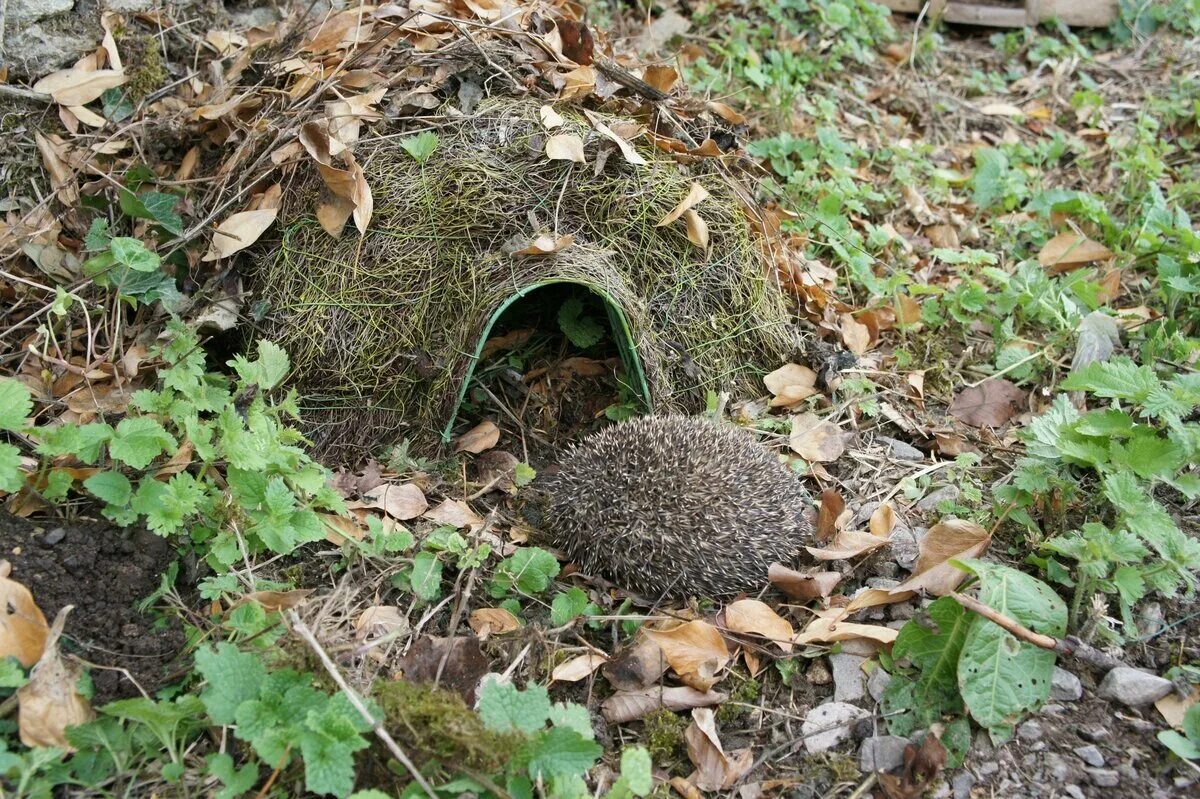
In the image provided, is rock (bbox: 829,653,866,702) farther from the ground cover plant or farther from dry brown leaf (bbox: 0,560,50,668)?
dry brown leaf (bbox: 0,560,50,668)

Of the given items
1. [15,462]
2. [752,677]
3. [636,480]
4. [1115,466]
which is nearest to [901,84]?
[1115,466]

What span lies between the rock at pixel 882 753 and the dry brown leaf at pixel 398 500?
1.77 metres

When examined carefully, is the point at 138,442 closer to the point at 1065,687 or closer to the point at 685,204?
the point at 685,204

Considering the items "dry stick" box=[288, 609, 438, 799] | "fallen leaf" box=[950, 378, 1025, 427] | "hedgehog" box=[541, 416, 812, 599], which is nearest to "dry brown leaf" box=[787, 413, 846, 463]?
"hedgehog" box=[541, 416, 812, 599]

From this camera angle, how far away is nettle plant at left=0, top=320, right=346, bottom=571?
293 cm

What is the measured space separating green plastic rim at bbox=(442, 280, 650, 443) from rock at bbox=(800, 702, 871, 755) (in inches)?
58.7

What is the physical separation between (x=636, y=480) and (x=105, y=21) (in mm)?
3114

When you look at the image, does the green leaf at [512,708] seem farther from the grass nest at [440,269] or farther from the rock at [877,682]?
the grass nest at [440,269]

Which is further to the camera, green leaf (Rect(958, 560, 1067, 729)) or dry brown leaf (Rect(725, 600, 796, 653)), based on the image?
dry brown leaf (Rect(725, 600, 796, 653))

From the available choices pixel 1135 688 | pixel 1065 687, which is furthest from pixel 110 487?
pixel 1135 688

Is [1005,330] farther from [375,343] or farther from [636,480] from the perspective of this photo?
[375,343]

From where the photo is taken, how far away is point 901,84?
21.6 ft

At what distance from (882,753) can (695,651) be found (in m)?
0.65

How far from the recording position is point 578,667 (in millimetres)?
3096
